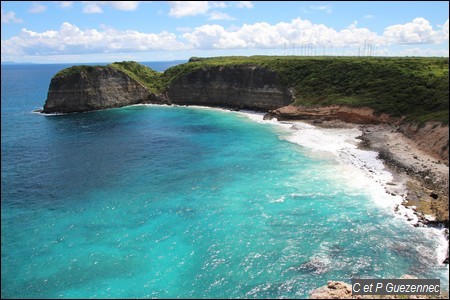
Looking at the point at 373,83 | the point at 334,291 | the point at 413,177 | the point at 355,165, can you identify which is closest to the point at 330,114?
the point at 373,83

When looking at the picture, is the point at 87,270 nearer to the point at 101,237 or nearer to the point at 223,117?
the point at 101,237

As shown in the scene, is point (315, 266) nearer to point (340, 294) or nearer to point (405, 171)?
point (340, 294)

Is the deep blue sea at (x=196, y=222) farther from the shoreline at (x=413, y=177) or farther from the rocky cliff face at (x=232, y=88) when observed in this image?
the rocky cliff face at (x=232, y=88)

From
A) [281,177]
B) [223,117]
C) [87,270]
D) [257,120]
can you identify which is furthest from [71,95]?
[87,270]

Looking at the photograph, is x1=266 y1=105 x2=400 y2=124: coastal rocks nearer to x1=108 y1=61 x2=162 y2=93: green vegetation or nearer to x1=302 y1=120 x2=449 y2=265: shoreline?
x1=302 y1=120 x2=449 y2=265: shoreline

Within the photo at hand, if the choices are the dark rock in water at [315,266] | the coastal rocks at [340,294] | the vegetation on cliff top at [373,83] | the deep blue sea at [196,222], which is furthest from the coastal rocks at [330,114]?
the coastal rocks at [340,294]

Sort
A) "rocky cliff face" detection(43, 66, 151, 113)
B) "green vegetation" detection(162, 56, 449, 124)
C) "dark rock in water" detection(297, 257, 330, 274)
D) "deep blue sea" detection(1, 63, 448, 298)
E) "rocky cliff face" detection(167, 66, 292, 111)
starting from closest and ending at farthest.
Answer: "deep blue sea" detection(1, 63, 448, 298) < "dark rock in water" detection(297, 257, 330, 274) < "green vegetation" detection(162, 56, 449, 124) < "rocky cliff face" detection(167, 66, 292, 111) < "rocky cliff face" detection(43, 66, 151, 113)

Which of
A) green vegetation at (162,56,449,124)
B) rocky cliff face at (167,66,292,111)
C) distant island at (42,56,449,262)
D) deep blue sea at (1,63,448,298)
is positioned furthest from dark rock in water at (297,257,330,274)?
rocky cliff face at (167,66,292,111)
